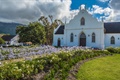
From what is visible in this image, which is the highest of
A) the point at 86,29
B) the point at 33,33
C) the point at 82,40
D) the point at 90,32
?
the point at 86,29

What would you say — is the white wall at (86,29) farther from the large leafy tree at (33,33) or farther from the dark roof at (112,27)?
the large leafy tree at (33,33)

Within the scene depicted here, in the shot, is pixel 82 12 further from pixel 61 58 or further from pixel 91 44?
pixel 61 58

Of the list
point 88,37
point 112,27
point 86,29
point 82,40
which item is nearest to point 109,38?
point 112,27

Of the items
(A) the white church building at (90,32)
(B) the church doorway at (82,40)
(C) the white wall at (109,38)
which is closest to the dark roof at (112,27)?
A: (A) the white church building at (90,32)

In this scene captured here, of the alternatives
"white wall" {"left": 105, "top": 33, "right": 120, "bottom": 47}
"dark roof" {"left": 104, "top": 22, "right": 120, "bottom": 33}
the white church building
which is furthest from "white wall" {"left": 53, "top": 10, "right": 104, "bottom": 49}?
"dark roof" {"left": 104, "top": 22, "right": 120, "bottom": 33}

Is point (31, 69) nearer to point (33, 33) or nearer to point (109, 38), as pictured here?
point (109, 38)

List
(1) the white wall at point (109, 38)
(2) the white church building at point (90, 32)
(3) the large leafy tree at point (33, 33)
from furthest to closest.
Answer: (3) the large leafy tree at point (33, 33) → (2) the white church building at point (90, 32) → (1) the white wall at point (109, 38)

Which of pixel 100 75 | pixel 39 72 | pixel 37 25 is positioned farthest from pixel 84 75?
pixel 37 25

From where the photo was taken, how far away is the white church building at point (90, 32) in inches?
1202

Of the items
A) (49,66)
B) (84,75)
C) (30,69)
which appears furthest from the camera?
(49,66)

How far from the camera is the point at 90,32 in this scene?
1252 inches

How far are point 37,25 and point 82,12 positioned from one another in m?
A: 14.9

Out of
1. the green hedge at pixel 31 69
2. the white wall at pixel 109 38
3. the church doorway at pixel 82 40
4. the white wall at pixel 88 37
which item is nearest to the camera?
the green hedge at pixel 31 69

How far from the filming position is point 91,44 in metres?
31.7
